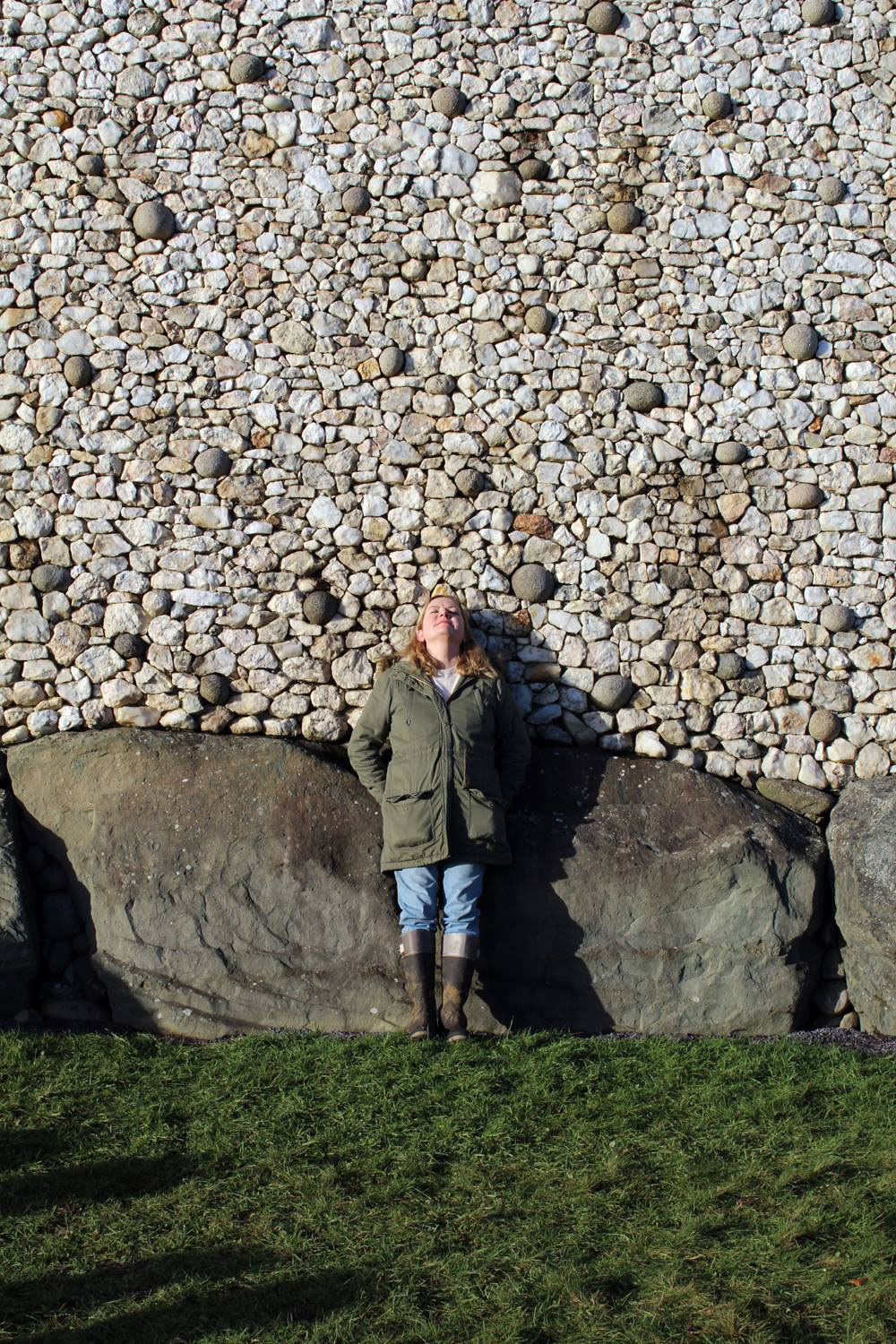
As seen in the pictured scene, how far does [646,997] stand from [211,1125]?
84.5 inches

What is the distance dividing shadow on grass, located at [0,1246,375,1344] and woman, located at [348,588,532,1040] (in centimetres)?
170

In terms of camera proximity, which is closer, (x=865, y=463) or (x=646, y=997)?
(x=646, y=997)

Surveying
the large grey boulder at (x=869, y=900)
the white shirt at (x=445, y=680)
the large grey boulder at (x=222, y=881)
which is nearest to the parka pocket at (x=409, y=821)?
the large grey boulder at (x=222, y=881)

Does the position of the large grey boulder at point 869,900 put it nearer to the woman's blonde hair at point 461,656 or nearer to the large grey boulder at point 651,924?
the large grey boulder at point 651,924

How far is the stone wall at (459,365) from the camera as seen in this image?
21.0ft

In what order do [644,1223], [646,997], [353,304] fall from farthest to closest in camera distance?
[353,304] → [646,997] → [644,1223]

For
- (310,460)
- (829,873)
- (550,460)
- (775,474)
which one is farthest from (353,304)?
(829,873)

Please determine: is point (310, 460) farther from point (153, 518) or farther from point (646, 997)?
point (646, 997)

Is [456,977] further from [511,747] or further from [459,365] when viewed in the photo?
[459,365]

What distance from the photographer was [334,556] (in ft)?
21.1

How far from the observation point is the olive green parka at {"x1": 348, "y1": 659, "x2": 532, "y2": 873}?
558cm

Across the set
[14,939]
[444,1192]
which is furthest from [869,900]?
[14,939]

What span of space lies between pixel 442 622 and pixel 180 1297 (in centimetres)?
319

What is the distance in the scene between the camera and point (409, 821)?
5.62m
